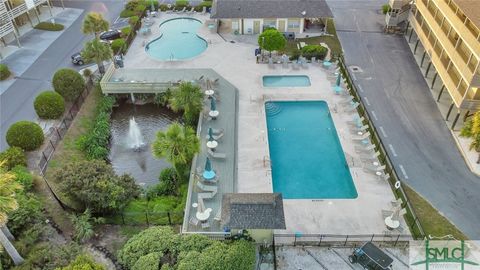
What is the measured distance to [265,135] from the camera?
3550cm

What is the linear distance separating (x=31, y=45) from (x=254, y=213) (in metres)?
42.1

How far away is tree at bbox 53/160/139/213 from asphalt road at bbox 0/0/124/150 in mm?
11654

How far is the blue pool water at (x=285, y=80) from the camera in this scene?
4291 centimetres

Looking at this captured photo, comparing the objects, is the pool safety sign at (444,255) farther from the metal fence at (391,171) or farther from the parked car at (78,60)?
the parked car at (78,60)

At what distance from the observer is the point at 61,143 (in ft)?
114

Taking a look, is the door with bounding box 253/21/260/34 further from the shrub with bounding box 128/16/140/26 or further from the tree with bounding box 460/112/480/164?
the tree with bounding box 460/112/480/164

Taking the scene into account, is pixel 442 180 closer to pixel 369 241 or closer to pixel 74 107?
pixel 369 241

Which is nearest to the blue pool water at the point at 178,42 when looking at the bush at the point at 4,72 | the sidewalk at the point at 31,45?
the sidewalk at the point at 31,45

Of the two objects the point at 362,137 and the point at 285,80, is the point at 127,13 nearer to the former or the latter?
the point at 285,80

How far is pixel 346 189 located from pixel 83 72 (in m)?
32.2

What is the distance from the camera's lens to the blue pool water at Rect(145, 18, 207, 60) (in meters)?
49.2

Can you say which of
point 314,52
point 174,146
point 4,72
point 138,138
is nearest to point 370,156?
point 174,146

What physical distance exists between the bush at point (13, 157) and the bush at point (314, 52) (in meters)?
32.5

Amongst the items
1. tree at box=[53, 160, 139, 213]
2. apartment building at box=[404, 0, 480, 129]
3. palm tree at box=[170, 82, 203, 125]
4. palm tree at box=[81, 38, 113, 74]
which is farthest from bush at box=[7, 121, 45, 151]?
apartment building at box=[404, 0, 480, 129]
